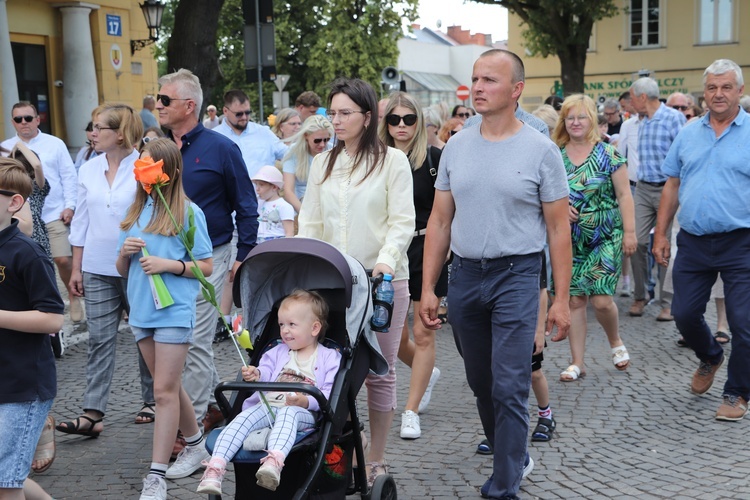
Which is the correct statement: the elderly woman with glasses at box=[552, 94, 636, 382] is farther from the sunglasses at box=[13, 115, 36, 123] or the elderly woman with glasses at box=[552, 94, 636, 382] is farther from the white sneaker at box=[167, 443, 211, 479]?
the sunglasses at box=[13, 115, 36, 123]

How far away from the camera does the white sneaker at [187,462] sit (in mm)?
5504

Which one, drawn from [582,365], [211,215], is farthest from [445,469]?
[582,365]

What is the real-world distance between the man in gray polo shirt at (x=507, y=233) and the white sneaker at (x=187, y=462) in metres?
1.66

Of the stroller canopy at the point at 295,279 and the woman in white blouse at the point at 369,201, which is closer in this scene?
the stroller canopy at the point at 295,279

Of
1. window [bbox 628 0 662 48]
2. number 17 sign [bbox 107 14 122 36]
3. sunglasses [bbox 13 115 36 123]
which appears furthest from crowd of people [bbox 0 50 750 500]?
window [bbox 628 0 662 48]

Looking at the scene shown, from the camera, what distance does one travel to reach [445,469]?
5754mm

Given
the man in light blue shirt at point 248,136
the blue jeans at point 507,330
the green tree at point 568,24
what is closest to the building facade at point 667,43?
the green tree at point 568,24

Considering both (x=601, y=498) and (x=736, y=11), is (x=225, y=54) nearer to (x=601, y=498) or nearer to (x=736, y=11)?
(x=736, y=11)

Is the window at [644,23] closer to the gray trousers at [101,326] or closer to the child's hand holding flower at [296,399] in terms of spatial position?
the gray trousers at [101,326]

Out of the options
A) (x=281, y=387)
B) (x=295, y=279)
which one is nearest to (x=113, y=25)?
(x=295, y=279)

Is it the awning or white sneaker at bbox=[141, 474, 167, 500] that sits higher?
the awning

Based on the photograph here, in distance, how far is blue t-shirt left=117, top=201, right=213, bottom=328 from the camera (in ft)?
17.0

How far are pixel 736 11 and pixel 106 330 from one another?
43.1 m

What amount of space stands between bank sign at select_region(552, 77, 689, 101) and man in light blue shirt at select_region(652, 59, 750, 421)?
1540 inches
